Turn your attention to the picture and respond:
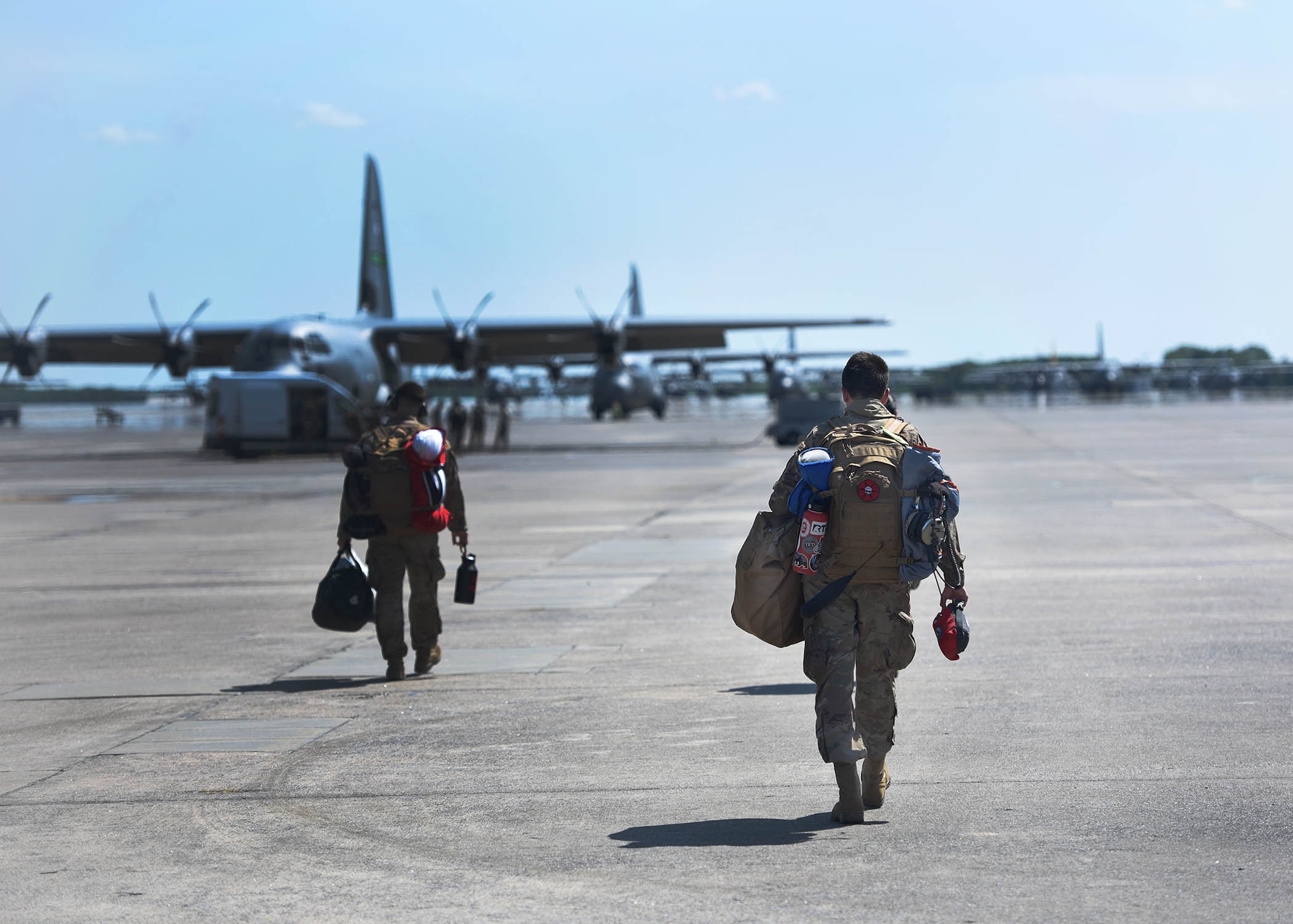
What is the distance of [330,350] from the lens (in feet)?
128

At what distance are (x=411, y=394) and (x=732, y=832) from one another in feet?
14.7

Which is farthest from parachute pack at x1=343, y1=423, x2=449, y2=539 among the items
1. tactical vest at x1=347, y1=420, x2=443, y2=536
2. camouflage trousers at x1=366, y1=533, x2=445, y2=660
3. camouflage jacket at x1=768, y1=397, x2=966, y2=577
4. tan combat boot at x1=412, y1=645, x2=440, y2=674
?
camouflage jacket at x1=768, y1=397, x2=966, y2=577

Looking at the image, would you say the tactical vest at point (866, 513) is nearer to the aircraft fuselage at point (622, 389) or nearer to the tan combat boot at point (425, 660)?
the tan combat boot at point (425, 660)

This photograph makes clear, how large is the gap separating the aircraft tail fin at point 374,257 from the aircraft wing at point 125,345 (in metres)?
5.11

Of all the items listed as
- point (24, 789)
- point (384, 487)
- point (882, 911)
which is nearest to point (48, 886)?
point (24, 789)

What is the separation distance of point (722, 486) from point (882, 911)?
21.0 m

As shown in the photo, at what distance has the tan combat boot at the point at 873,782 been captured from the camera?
552 cm

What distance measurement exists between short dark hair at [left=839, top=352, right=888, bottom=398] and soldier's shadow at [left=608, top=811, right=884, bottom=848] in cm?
164

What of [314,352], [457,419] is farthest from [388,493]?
[457,419]

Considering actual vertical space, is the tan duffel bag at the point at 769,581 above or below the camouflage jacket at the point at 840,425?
below

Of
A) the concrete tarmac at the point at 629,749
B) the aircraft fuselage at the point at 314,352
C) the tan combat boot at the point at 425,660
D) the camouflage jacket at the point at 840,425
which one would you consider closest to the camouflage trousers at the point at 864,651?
the camouflage jacket at the point at 840,425

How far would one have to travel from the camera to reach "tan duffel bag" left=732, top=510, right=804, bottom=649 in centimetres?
548

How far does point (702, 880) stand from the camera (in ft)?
15.4

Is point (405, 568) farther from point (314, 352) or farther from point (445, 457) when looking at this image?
point (314, 352)
